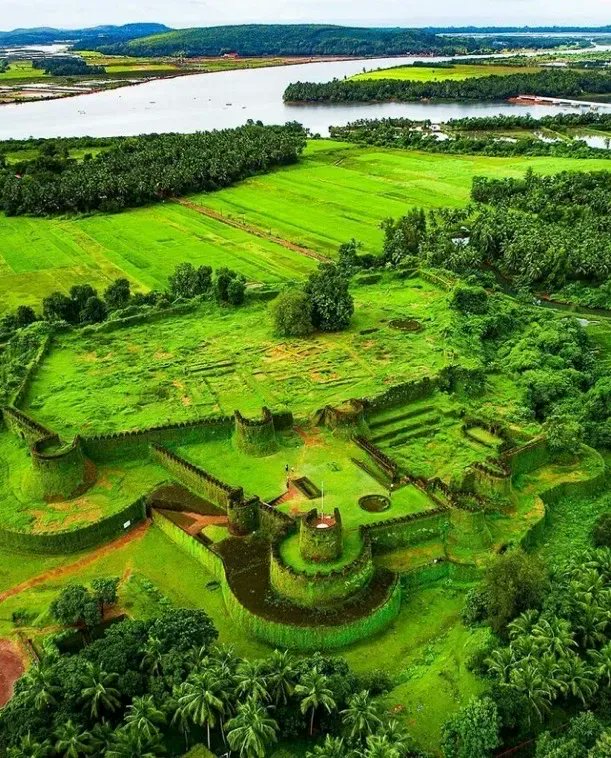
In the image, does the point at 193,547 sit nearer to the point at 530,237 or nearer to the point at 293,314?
the point at 293,314

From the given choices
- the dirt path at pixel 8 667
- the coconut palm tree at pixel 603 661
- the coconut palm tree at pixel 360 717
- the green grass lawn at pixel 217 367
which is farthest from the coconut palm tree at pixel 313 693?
the green grass lawn at pixel 217 367

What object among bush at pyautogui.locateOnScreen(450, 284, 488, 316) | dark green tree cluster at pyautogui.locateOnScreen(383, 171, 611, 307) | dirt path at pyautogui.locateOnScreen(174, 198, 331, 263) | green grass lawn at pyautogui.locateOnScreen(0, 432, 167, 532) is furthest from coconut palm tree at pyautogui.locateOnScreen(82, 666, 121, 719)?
dirt path at pyautogui.locateOnScreen(174, 198, 331, 263)

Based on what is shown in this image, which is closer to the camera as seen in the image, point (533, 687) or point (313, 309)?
point (533, 687)

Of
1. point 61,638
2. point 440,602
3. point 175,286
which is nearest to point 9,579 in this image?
point 61,638

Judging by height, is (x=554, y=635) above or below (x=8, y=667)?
above

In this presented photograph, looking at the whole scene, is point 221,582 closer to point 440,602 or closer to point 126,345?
point 440,602

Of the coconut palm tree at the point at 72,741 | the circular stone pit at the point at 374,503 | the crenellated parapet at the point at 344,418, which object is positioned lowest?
the circular stone pit at the point at 374,503

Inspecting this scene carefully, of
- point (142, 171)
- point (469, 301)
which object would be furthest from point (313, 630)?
point (142, 171)

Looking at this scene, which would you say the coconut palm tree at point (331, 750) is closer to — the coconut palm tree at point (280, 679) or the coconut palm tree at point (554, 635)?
the coconut palm tree at point (280, 679)
